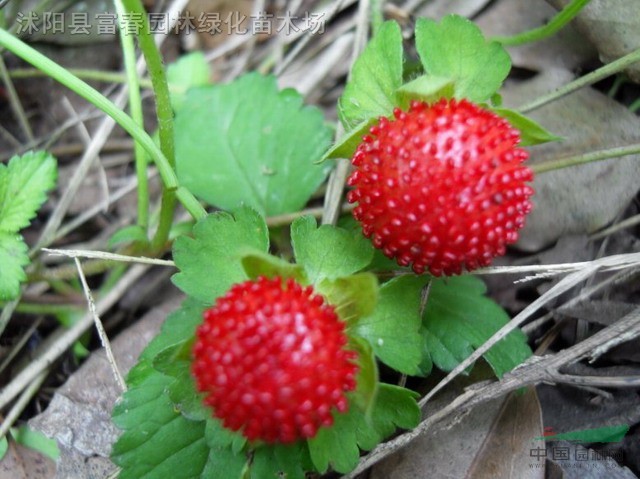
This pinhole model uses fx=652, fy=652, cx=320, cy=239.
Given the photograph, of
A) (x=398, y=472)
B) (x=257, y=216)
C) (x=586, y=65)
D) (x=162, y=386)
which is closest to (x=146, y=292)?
(x=162, y=386)

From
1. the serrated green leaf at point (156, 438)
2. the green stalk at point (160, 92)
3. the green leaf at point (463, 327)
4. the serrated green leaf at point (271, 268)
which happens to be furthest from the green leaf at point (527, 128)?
the serrated green leaf at point (156, 438)

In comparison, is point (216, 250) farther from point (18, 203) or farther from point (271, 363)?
point (18, 203)

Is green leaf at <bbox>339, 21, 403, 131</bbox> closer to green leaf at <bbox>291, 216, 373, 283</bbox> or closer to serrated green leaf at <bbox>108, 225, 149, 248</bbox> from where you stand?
green leaf at <bbox>291, 216, 373, 283</bbox>

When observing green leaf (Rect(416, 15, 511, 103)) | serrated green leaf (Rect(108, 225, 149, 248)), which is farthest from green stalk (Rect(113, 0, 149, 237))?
green leaf (Rect(416, 15, 511, 103))

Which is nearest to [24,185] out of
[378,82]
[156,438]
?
[156,438]

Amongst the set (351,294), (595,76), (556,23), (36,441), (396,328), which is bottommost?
(36,441)

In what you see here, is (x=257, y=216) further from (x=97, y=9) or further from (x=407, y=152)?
(x=97, y=9)
